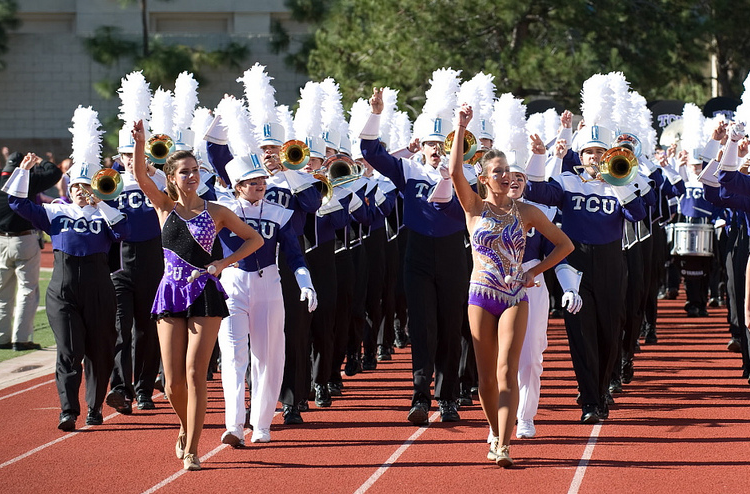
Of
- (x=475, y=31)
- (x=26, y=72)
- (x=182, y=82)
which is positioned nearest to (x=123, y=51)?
(x=26, y=72)

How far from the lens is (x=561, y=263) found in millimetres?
8453

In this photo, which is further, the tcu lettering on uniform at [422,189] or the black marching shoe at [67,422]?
the tcu lettering on uniform at [422,189]

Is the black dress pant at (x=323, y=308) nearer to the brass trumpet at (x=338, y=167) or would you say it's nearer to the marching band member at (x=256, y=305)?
the brass trumpet at (x=338, y=167)

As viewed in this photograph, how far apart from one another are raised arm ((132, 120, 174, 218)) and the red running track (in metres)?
1.51

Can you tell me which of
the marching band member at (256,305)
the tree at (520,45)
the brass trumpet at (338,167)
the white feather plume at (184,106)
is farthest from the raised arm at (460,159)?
the tree at (520,45)

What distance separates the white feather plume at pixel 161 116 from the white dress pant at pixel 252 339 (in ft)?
10.3

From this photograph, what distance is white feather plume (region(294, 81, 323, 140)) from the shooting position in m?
11.0

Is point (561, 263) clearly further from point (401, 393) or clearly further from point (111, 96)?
point (111, 96)

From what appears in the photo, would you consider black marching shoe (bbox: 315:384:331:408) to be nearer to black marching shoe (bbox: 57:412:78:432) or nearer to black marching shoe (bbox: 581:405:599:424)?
black marching shoe (bbox: 57:412:78:432)

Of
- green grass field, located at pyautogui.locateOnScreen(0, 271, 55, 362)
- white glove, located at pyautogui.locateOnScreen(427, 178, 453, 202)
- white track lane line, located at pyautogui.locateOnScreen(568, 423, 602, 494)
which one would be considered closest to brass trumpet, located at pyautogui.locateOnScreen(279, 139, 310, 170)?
white glove, located at pyautogui.locateOnScreen(427, 178, 453, 202)

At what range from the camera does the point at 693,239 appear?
15.3m

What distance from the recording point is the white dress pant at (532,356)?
855cm

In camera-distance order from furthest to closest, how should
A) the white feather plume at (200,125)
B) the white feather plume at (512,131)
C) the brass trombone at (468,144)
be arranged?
the white feather plume at (200,125)
the brass trombone at (468,144)
the white feather plume at (512,131)

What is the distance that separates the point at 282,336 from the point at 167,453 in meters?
1.00
